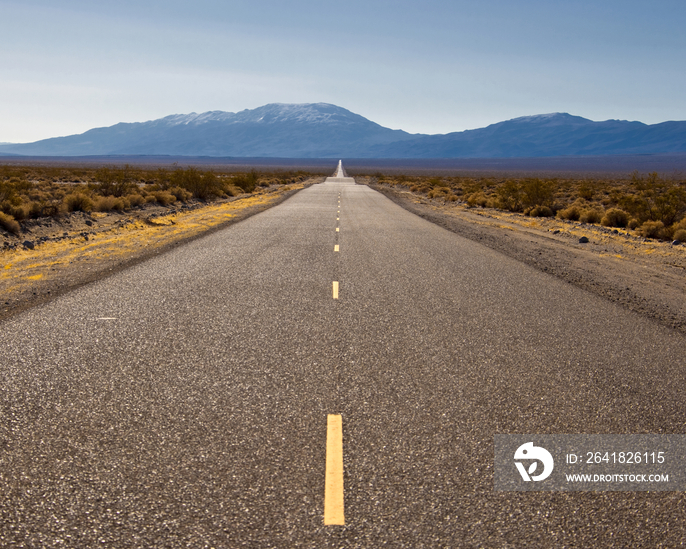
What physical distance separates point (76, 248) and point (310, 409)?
37.5ft

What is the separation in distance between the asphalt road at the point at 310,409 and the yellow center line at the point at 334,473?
49 millimetres

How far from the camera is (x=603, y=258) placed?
45.8ft

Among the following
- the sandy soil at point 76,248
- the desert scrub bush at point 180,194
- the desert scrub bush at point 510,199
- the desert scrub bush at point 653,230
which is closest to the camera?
the sandy soil at point 76,248

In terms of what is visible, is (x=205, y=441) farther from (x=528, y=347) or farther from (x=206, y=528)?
(x=528, y=347)

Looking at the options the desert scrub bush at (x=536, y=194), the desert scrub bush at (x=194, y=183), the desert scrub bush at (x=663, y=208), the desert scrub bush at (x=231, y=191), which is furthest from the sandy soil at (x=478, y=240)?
the desert scrub bush at (x=231, y=191)

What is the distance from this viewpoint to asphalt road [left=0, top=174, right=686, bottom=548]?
2.96m

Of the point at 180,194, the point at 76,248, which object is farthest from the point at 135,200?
the point at 76,248

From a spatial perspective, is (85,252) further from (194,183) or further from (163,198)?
(194,183)

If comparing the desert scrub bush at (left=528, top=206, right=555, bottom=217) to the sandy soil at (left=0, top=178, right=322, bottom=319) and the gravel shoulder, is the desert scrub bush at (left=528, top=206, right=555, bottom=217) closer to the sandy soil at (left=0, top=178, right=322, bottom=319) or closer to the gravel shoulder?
the gravel shoulder

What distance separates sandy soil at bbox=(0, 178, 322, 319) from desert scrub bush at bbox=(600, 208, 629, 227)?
15504 millimetres

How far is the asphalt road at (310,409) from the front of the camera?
9.73 feet

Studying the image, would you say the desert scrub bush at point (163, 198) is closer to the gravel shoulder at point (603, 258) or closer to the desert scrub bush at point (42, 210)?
the desert scrub bush at point (42, 210)

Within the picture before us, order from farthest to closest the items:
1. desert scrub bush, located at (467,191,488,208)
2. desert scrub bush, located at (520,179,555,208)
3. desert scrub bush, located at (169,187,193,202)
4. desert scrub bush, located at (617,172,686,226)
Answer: desert scrub bush, located at (467,191,488,208) → desert scrub bush, located at (169,187,193,202) → desert scrub bush, located at (520,179,555,208) → desert scrub bush, located at (617,172,686,226)

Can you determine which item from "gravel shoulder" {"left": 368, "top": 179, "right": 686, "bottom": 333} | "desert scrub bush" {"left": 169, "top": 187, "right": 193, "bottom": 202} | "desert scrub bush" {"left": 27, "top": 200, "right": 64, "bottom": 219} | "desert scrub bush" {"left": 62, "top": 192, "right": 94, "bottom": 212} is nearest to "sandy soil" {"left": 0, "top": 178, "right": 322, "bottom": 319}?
"desert scrub bush" {"left": 27, "top": 200, "right": 64, "bottom": 219}
